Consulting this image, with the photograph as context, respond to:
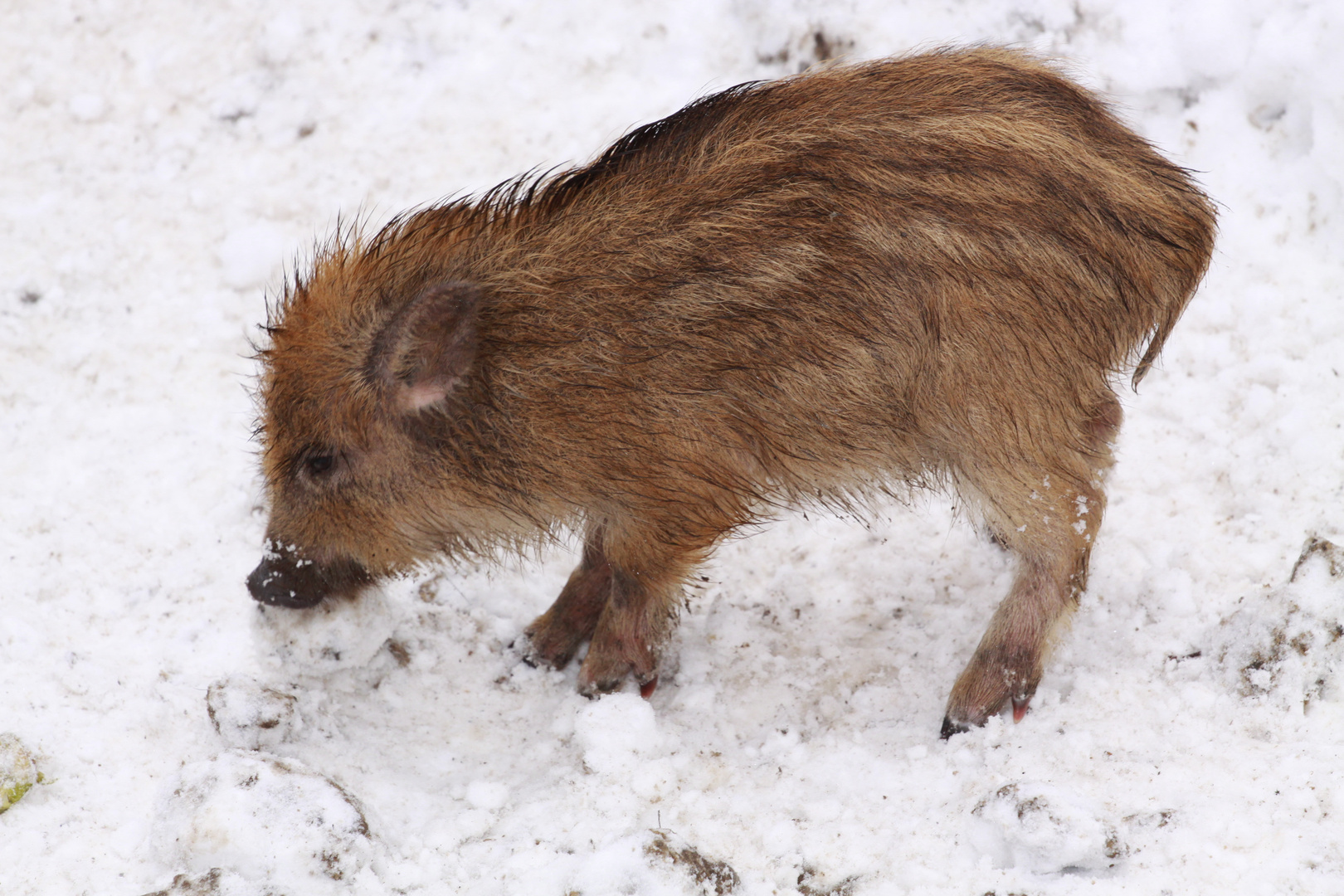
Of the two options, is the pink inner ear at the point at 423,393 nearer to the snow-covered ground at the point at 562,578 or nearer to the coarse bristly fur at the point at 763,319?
the coarse bristly fur at the point at 763,319

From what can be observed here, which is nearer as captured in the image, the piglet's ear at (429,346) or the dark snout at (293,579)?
the piglet's ear at (429,346)

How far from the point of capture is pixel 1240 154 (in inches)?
199

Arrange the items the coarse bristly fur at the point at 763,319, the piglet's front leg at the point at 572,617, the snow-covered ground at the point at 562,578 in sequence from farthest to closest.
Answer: the piglet's front leg at the point at 572,617 < the coarse bristly fur at the point at 763,319 < the snow-covered ground at the point at 562,578

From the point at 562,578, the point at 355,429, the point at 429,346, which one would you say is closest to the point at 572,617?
the point at 562,578

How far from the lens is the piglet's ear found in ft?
10.7

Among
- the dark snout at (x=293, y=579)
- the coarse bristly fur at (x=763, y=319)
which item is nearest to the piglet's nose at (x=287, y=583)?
the dark snout at (x=293, y=579)

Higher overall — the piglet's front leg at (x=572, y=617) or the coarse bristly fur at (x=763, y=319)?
the coarse bristly fur at (x=763, y=319)

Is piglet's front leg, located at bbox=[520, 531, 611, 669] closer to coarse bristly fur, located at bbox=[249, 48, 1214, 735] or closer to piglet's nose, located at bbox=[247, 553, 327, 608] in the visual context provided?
coarse bristly fur, located at bbox=[249, 48, 1214, 735]

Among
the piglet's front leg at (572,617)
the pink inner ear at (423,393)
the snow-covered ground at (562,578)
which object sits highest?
the pink inner ear at (423,393)

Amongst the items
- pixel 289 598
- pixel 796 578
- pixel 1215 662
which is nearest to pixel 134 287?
pixel 289 598

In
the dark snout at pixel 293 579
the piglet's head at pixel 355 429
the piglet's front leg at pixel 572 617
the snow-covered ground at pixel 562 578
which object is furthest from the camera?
the piglet's front leg at pixel 572 617

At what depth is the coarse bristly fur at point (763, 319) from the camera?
3.19 m

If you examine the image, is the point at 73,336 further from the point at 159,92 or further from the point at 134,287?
the point at 159,92

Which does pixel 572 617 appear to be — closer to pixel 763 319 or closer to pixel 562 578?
pixel 562 578
